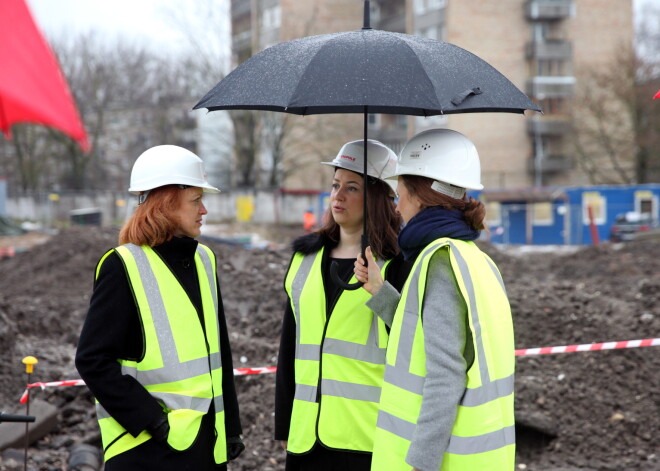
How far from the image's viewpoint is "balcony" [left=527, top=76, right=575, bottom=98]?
4750 cm

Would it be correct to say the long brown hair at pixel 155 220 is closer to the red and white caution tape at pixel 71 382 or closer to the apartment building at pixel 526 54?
the red and white caution tape at pixel 71 382

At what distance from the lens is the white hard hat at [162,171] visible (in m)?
3.20

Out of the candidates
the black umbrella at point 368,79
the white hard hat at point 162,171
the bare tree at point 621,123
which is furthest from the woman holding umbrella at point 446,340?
the bare tree at point 621,123

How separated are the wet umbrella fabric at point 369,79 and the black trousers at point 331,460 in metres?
1.46

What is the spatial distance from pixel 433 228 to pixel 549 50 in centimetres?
4811

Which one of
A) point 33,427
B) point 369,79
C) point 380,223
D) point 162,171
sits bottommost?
point 33,427

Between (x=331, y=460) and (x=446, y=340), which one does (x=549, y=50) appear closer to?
(x=331, y=460)

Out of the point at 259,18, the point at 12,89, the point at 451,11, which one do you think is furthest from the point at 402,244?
the point at 451,11

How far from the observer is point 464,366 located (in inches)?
101

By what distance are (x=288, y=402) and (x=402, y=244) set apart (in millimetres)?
1096

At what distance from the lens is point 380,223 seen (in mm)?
3518

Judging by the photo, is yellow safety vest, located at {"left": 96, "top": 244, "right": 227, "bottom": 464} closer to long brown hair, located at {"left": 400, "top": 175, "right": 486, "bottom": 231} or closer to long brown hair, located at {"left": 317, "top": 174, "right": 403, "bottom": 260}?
long brown hair, located at {"left": 317, "top": 174, "right": 403, "bottom": 260}

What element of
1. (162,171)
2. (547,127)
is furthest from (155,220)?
(547,127)

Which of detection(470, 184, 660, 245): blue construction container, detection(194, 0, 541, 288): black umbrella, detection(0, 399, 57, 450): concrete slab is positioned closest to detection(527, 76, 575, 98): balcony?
detection(470, 184, 660, 245): blue construction container
